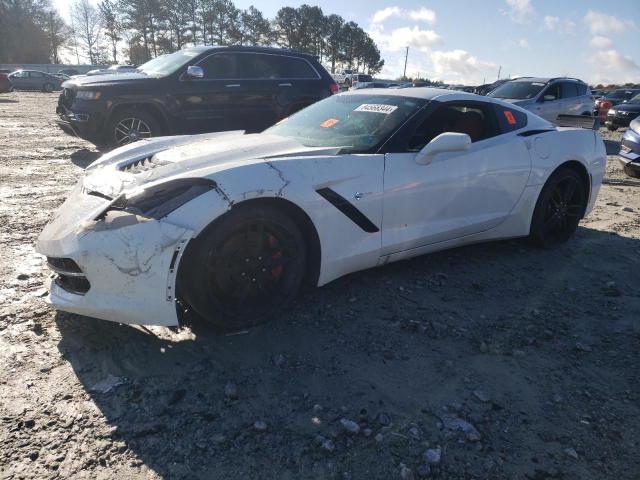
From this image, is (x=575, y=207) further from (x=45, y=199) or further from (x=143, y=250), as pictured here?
(x=45, y=199)

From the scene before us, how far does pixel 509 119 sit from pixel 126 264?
10.6ft

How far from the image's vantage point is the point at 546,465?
1866mm

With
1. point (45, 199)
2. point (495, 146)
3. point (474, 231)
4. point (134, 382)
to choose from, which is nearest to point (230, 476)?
point (134, 382)

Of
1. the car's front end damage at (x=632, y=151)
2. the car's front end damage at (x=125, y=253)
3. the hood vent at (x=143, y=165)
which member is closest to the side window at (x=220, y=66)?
the hood vent at (x=143, y=165)

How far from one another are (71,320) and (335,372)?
1.53m

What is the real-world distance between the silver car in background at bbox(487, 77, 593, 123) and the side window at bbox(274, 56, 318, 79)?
512 cm

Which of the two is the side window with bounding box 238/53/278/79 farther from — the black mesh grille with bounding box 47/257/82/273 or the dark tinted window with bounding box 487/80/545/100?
the black mesh grille with bounding box 47/257/82/273

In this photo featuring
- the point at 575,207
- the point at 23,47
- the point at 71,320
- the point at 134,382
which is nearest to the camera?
the point at 134,382

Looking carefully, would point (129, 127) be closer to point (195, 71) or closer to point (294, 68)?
point (195, 71)

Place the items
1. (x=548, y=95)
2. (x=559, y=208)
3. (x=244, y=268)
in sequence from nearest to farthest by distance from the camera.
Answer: (x=244, y=268), (x=559, y=208), (x=548, y=95)

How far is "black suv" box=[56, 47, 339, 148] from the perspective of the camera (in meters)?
7.29

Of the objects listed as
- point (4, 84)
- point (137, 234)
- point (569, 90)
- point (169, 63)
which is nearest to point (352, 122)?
point (137, 234)

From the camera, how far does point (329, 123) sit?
366cm

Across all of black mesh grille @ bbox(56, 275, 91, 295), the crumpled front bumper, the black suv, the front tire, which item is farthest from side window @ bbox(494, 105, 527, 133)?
the black suv
